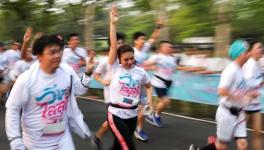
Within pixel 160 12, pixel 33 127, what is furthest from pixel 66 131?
pixel 160 12

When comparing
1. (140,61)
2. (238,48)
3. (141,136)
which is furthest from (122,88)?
(140,61)

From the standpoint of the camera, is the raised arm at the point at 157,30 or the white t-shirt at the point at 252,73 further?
the raised arm at the point at 157,30

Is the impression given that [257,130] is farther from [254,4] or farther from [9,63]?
[9,63]

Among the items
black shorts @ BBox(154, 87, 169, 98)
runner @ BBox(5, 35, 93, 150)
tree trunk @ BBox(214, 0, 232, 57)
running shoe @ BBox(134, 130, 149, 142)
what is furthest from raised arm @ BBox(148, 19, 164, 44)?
runner @ BBox(5, 35, 93, 150)

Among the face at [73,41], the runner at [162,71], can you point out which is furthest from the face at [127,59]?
the face at [73,41]

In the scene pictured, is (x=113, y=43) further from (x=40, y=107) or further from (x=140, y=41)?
(x=140, y=41)

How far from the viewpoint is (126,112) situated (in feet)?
17.8

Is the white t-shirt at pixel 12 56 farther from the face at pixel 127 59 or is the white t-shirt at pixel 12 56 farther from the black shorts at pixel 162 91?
the face at pixel 127 59

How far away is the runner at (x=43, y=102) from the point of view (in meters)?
3.55

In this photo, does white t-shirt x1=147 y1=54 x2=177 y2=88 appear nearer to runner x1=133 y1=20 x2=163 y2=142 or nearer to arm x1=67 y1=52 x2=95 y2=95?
runner x1=133 y1=20 x2=163 y2=142

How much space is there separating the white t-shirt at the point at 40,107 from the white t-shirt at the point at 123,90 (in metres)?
1.59

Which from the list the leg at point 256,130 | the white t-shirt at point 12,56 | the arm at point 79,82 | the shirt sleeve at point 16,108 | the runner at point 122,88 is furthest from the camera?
the white t-shirt at point 12,56

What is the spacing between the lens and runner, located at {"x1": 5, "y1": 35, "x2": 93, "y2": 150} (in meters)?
3.55

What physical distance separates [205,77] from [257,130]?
3.42 m
